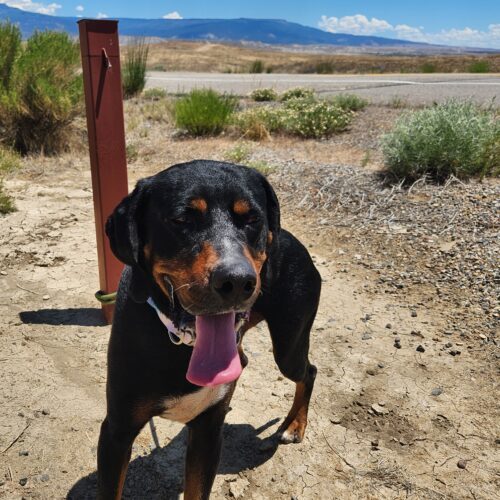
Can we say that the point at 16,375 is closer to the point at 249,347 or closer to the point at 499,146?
the point at 249,347

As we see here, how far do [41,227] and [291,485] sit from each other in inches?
143

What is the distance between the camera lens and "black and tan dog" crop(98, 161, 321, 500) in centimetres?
177

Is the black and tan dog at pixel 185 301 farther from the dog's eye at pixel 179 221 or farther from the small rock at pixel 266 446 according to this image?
the small rock at pixel 266 446

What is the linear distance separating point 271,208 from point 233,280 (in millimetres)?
665

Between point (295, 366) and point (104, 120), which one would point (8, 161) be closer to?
point (104, 120)

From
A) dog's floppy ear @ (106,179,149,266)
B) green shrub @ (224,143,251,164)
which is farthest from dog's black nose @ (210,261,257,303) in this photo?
green shrub @ (224,143,251,164)

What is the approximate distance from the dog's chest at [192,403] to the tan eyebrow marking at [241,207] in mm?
648

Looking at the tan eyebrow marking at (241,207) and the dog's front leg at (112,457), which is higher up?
the tan eyebrow marking at (241,207)

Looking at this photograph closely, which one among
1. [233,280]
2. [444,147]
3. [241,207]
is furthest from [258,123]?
[233,280]

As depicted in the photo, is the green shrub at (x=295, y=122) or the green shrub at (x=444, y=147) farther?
the green shrub at (x=295, y=122)

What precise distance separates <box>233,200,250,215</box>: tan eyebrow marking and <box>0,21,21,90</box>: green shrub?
696 centimetres

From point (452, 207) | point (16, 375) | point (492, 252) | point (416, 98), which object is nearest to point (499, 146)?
point (452, 207)

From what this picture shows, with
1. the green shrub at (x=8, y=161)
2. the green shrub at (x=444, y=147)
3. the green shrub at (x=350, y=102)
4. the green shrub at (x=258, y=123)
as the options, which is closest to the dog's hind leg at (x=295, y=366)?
the green shrub at (x=444, y=147)

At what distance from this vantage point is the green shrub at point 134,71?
11898 mm
